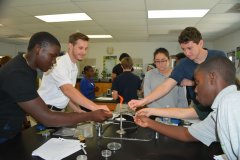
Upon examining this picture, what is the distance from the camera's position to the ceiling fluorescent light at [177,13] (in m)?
4.16

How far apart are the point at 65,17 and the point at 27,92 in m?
3.65

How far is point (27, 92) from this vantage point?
1.38m

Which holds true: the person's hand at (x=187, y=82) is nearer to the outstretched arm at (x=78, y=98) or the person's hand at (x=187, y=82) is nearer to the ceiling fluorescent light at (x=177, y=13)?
the outstretched arm at (x=78, y=98)

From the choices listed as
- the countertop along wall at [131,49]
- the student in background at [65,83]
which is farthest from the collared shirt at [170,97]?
the countertop along wall at [131,49]

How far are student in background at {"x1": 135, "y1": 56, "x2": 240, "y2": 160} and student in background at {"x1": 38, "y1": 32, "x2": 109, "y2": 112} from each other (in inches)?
24.1

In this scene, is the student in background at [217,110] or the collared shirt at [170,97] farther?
the collared shirt at [170,97]

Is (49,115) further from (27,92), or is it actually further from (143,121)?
(143,121)

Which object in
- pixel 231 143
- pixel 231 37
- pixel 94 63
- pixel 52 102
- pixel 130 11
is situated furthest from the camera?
pixel 94 63

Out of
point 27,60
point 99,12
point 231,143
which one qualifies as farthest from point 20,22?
point 231,143

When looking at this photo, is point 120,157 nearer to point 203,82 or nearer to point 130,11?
point 203,82

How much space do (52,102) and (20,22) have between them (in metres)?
3.84

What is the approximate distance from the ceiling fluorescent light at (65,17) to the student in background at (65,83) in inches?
91.2

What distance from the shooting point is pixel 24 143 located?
4.69 ft

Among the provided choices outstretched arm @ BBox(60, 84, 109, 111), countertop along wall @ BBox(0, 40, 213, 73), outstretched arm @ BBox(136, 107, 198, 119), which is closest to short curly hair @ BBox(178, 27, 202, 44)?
outstretched arm @ BBox(136, 107, 198, 119)
